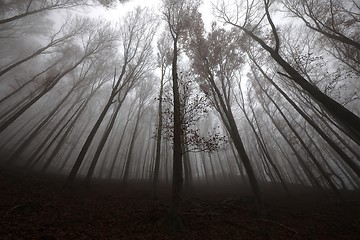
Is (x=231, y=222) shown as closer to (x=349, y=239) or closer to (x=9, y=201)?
(x=349, y=239)

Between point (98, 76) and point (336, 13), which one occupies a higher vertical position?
point (98, 76)

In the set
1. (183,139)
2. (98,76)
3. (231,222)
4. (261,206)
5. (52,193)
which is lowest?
(231,222)

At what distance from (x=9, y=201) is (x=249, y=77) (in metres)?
18.0

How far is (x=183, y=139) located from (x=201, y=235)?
3.70 m

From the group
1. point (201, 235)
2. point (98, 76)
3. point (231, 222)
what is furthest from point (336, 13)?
point (98, 76)

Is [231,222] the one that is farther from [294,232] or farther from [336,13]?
[336,13]

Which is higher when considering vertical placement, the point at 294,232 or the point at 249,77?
the point at 249,77

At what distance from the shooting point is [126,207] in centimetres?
809

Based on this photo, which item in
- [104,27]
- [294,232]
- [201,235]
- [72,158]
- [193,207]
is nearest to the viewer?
[201,235]

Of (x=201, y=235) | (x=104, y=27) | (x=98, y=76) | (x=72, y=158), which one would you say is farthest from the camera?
(x=72, y=158)

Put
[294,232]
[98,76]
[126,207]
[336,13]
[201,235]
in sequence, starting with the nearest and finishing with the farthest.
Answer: [201,235] → [294,232] → [126,207] → [336,13] → [98,76]

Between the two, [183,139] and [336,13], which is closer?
[183,139]

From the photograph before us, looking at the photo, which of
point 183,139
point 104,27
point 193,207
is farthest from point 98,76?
point 193,207

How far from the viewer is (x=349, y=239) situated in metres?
5.78
